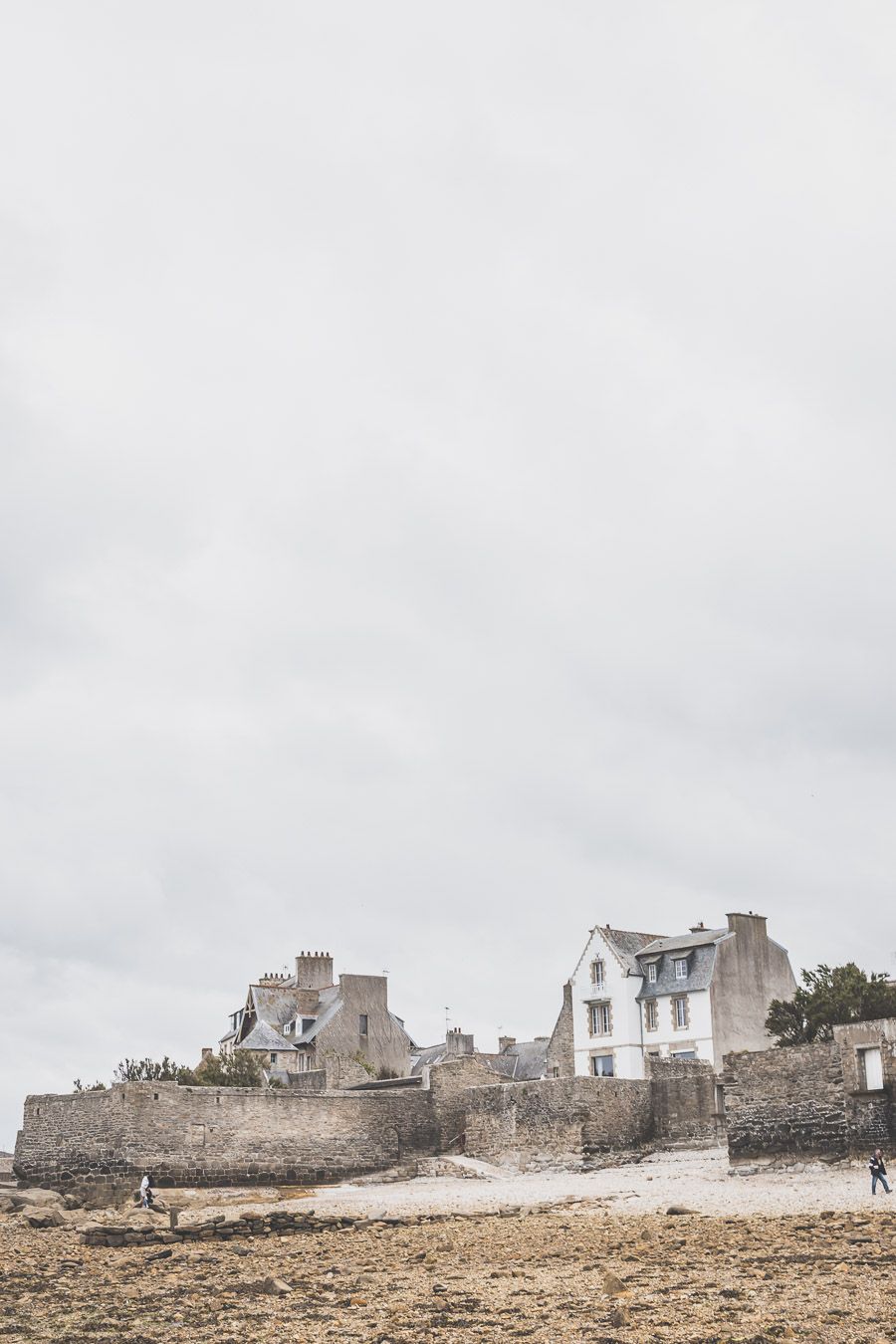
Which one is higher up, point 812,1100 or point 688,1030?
point 688,1030

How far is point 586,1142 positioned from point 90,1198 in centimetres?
1352

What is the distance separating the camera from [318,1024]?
6334 cm

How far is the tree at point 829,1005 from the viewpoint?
43.1 m

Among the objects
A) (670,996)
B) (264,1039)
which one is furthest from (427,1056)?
(670,996)

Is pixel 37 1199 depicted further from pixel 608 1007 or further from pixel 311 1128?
pixel 608 1007

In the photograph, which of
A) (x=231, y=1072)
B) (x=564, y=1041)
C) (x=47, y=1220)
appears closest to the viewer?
(x=47, y=1220)

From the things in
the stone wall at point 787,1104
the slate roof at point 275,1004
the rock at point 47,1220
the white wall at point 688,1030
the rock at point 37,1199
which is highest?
the slate roof at point 275,1004

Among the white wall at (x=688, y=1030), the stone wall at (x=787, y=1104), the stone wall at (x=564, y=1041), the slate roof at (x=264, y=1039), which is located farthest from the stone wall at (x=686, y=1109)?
the slate roof at (x=264, y=1039)

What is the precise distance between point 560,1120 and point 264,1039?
Answer: 88.3ft

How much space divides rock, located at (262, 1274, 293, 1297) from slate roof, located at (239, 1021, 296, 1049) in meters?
44.9

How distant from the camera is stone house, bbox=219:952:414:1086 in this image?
61688 millimetres

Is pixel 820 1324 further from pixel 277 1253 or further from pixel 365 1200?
pixel 365 1200

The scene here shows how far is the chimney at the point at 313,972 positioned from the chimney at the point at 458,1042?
7.24 metres

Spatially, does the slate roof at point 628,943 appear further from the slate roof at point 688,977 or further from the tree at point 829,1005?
the tree at point 829,1005
